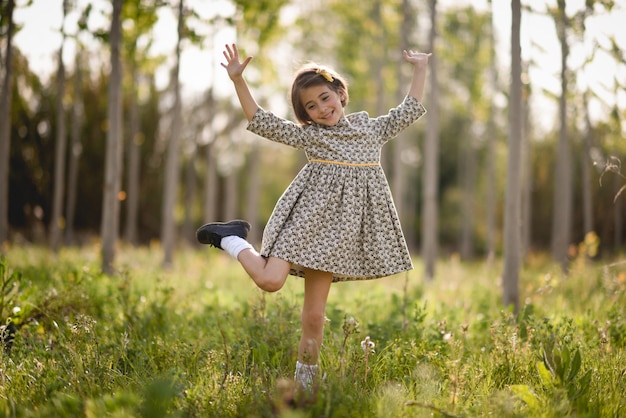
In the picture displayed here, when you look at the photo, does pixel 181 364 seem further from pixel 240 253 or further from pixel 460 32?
pixel 460 32

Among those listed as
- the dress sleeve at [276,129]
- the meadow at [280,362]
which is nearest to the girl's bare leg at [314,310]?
the meadow at [280,362]

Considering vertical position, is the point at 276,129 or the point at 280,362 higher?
the point at 276,129

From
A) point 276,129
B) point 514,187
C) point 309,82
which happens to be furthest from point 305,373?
point 514,187

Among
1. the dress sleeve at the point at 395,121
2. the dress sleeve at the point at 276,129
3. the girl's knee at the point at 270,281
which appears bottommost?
the girl's knee at the point at 270,281

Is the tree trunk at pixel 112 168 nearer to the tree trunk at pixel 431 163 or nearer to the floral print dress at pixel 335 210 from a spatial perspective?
the floral print dress at pixel 335 210

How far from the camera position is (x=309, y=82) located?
304 cm

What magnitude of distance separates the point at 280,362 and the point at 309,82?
1470 mm

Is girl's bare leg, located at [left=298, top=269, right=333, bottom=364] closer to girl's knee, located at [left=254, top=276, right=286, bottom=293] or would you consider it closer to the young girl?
the young girl

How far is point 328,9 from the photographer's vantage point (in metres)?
11.9

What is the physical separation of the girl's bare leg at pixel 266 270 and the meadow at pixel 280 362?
32 centimetres

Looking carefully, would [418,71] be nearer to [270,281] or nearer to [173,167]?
[270,281]

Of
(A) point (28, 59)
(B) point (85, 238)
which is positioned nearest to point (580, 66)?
(A) point (28, 59)

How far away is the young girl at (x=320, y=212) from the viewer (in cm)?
285

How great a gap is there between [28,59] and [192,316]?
568cm
